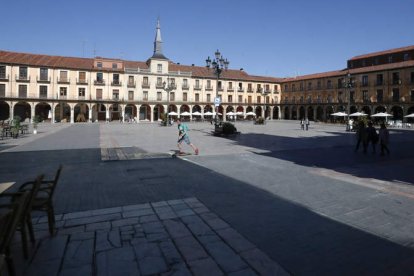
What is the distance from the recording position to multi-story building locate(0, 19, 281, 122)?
42.4m

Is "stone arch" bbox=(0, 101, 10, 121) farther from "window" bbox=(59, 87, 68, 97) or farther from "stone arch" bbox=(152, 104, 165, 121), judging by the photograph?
"stone arch" bbox=(152, 104, 165, 121)

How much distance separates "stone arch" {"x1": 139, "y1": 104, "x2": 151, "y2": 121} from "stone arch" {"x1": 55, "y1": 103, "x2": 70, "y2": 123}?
38.5ft

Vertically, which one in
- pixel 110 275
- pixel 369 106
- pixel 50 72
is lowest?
pixel 110 275

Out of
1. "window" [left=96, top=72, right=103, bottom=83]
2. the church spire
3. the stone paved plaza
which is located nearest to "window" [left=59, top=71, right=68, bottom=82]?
"window" [left=96, top=72, right=103, bottom=83]

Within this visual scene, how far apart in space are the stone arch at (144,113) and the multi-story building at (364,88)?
1133 inches

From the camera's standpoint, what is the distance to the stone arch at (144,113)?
5288cm

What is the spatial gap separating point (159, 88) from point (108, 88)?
28.1 ft

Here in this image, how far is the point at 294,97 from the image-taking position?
60.9 meters

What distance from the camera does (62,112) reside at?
46.1 metres

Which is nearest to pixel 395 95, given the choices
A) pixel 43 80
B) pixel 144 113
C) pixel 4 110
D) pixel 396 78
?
pixel 396 78

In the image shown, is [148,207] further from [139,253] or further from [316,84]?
[316,84]

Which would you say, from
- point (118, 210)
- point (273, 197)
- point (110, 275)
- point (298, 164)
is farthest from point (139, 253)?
point (298, 164)

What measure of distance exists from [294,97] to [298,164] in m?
54.9

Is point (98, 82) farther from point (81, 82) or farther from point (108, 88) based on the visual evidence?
point (81, 82)
